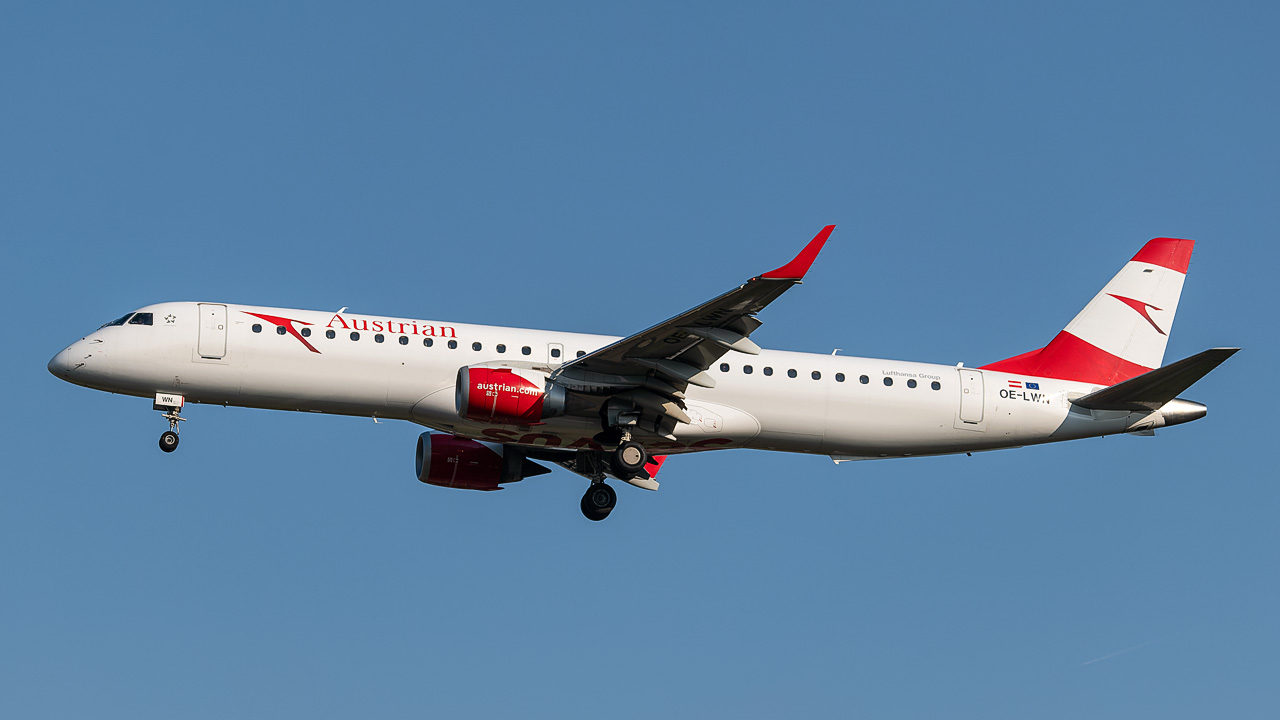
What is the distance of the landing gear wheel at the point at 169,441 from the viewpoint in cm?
3262

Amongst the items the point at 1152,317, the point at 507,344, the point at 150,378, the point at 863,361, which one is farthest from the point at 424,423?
the point at 1152,317

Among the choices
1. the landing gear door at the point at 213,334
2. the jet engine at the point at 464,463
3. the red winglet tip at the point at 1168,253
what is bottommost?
the jet engine at the point at 464,463

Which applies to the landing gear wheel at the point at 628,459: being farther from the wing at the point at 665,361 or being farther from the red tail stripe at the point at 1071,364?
the red tail stripe at the point at 1071,364

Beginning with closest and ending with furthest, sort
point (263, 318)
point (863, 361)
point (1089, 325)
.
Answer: point (263, 318) < point (863, 361) < point (1089, 325)

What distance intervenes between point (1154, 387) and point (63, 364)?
84.0 feet

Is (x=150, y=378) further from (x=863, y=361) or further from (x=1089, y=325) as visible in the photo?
(x=1089, y=325)

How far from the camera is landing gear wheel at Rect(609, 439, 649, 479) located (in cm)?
3306

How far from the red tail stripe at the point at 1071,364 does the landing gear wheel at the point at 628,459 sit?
9.58 metres

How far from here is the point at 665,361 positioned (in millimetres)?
32094

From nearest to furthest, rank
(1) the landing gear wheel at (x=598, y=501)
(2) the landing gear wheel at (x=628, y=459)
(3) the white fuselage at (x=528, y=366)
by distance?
1. (3) the white fuselage at (x=528, y=366)
2. (2) the landing gear wheel at (x=628, y=459)
3. (1) the landing gear wheel at (x=598, y=501)

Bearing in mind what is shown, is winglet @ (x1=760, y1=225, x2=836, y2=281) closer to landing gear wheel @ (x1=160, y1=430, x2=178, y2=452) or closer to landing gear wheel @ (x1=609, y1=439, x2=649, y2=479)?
landing gear wheel @ (x1=609, y1=439, x2=649, y2=479)

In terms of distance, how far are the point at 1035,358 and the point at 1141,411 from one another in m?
3.07

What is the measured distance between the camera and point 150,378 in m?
32.3

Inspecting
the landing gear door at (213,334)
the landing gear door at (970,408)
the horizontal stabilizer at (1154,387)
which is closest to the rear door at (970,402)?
the landing gear door at (970,408)
